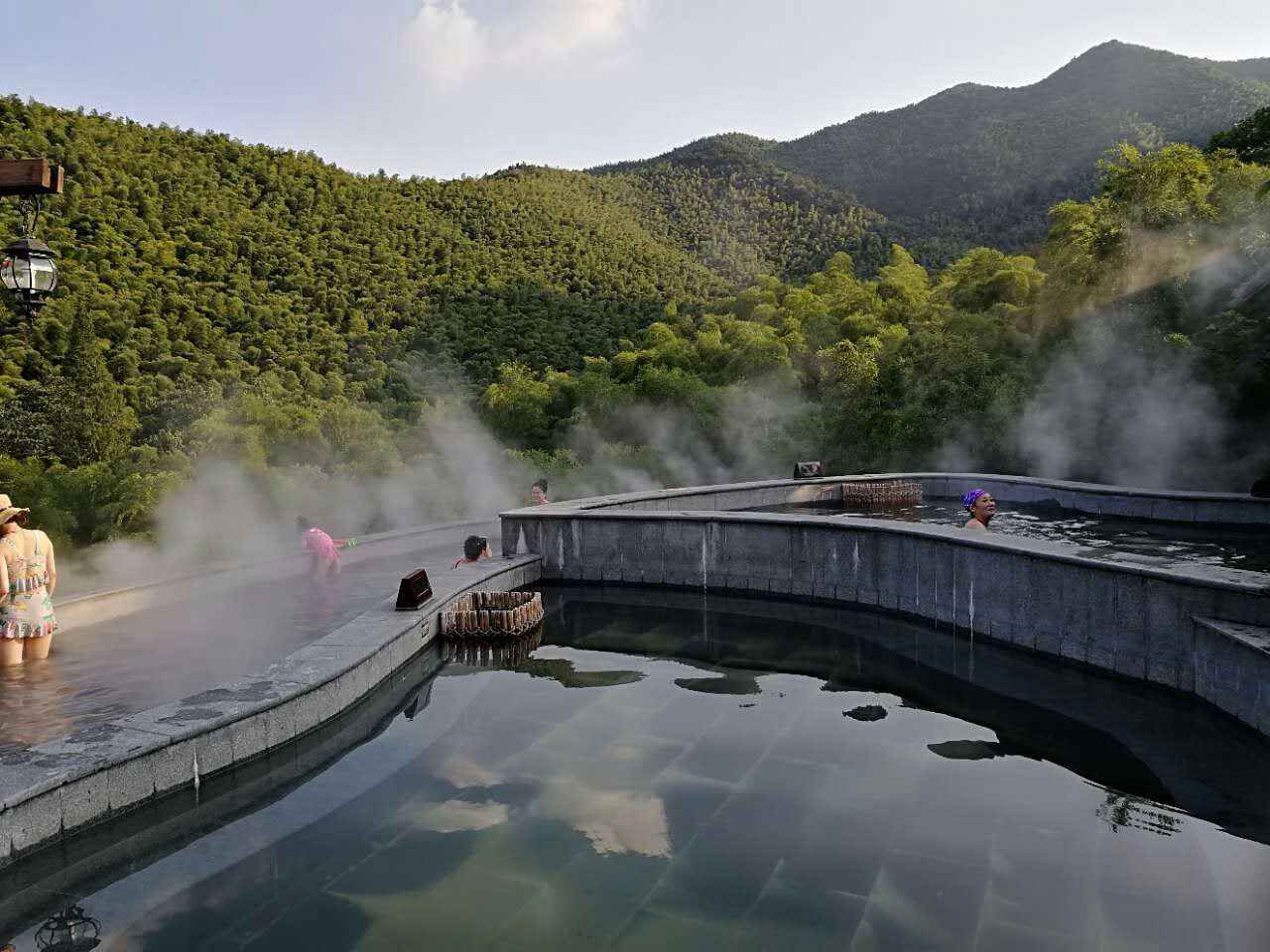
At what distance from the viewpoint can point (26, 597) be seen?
23.9 ft

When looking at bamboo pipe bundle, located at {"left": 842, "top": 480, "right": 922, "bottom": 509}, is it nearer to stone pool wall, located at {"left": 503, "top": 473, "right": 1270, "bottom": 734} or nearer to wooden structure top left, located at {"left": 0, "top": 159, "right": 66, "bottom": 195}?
stone pool wall, located at {"left": 503, "top": 473, "right": 1270, "bottom": 734}

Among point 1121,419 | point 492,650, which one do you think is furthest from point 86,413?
point 1121,419

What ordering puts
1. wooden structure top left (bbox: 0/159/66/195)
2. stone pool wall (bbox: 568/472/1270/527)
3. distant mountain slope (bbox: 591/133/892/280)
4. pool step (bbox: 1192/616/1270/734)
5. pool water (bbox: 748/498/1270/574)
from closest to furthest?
pool step (bbox: 1192/616/1270/734)
wooden structure top left (bbox: 0/159/66/195)
pool water (bbox: 748/498/1270/574)
stone pool wall (bbox: 568/472/1270/527)
distant mountain slope (bbox: 591/133/892/280)

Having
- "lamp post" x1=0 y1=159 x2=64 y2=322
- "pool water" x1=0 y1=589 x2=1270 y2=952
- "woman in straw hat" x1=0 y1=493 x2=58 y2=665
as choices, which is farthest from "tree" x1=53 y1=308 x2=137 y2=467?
"pool water" x1=0 y1=589 x2=1270 y2=952

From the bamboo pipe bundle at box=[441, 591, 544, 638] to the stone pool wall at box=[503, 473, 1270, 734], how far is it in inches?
93.7

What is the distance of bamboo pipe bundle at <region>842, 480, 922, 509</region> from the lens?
18.6 metres

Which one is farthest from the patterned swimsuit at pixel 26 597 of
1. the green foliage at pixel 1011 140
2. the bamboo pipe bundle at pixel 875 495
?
the green foliage at pixel 1011 140

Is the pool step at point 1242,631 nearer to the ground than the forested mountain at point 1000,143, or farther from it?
nearer to the ground

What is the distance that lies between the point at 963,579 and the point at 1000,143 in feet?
259

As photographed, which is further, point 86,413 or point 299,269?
point 299,269

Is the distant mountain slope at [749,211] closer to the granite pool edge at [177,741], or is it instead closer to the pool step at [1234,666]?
the pool step at [1234,666]

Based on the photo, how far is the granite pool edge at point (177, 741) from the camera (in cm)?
445

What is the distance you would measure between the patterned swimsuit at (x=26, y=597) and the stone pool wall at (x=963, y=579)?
5171 millimetres

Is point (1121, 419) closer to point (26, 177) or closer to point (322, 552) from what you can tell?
point (322, 552)
